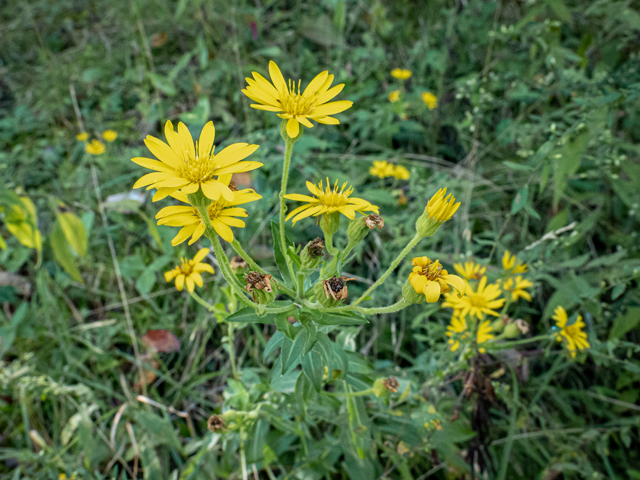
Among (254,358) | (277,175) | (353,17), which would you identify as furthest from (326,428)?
(353,17)

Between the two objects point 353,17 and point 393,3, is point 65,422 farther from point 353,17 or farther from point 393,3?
point 393,3

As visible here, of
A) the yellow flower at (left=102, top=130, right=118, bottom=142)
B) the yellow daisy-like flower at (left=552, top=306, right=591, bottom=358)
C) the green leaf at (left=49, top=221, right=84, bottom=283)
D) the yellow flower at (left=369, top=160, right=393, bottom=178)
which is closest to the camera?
the yellow daisy-like flower at (left=552, top=306, right=591, bottom=358)

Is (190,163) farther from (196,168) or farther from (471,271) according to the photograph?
(471,271)

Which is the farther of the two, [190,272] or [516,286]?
[516,286]

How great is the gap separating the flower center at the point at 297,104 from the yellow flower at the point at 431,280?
1.91 feet

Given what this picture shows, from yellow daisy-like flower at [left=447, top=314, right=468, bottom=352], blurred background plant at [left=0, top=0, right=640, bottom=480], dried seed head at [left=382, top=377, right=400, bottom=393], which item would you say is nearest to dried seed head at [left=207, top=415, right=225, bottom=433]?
blurred background plant at [left=0, top=0, right=640, bottom=480]

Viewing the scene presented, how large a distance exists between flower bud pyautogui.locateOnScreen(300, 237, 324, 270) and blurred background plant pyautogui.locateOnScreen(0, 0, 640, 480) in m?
0.33

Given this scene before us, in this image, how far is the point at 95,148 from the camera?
338 centimetres

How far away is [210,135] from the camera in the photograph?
1299mm

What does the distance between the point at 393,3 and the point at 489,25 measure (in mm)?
959

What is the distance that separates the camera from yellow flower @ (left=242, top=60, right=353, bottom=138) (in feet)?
4.30

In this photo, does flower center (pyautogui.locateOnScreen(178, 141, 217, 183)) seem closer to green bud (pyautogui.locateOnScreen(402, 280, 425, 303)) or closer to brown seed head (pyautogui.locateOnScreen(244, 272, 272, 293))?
brown seed head (pyautogui.locateOnScreen(244, 272, 272, 293))

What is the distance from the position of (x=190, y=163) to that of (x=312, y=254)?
1.43 ft

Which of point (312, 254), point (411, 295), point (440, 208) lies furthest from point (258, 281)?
point (440, 208)
